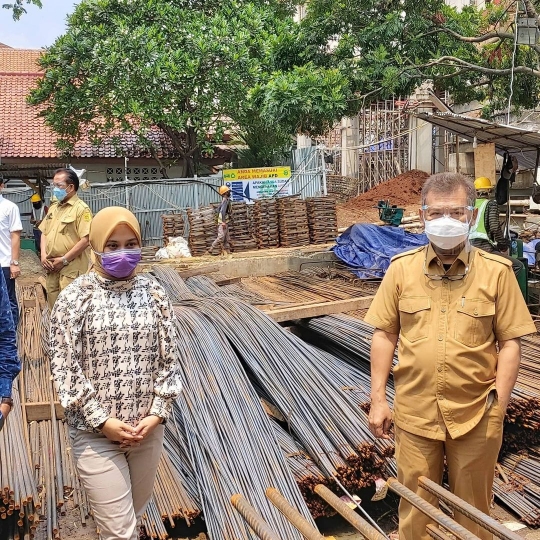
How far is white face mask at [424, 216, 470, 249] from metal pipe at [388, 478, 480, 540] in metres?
1.00

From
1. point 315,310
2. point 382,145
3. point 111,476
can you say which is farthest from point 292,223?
point 111,476

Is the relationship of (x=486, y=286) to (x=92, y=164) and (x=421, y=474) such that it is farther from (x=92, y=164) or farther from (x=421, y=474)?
(x=92, y=164)

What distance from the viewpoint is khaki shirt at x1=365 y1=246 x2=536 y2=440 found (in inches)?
106

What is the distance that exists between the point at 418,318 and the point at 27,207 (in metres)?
20.2

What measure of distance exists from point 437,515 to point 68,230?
4.13 metres

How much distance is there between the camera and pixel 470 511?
229cm

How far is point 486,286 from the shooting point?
2678mm

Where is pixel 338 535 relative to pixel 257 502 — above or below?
below

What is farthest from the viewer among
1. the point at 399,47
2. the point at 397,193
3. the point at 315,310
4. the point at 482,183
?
the point at 397,193

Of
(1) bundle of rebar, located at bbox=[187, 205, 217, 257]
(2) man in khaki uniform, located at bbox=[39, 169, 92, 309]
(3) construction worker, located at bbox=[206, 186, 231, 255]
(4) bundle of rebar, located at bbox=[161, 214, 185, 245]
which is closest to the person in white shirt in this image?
(2) man in khaki uniform, located at bbox=[39, 169, 92, 309]

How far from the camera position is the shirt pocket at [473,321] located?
2.67 m

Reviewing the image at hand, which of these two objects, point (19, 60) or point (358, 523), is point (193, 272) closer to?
point (358, 523)

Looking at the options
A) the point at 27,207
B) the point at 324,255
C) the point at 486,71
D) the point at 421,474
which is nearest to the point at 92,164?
the point at 27,207

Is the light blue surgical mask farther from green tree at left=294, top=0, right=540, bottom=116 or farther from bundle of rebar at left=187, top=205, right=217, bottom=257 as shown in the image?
bundle of rebar at left=187, top=205, right=217, bottom=257
